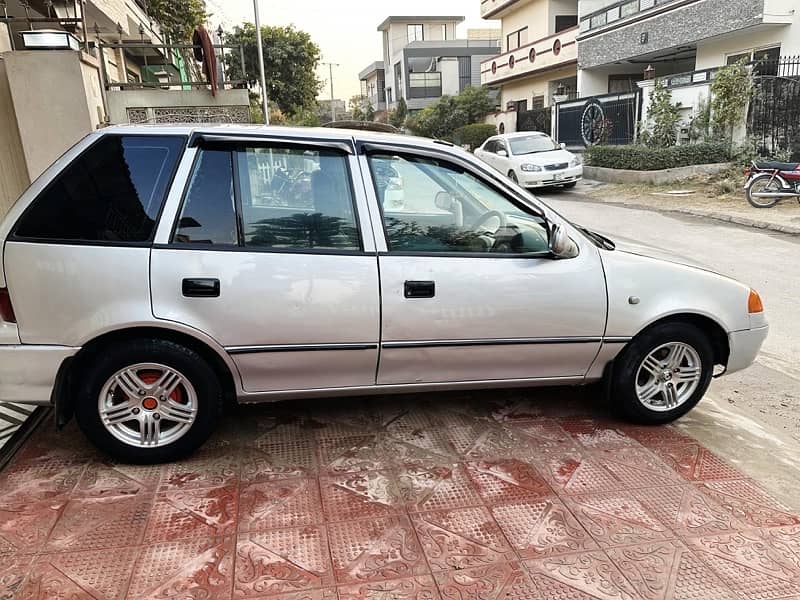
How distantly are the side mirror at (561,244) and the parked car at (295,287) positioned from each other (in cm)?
1

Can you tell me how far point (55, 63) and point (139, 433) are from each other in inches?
218

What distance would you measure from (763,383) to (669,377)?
1.42 m

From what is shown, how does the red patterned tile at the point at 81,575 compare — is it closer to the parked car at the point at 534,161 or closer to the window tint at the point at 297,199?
the window tint at the point at 297,199

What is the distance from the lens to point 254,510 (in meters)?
2.97

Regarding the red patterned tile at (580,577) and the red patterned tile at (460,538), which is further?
the red patterned tile at (460,538)

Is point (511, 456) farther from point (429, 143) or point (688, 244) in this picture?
point (688, 244)

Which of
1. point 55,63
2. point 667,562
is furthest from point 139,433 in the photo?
point 55,63

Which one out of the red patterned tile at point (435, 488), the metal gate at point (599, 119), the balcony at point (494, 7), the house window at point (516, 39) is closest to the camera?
the red patterned tile at point (435, 488)

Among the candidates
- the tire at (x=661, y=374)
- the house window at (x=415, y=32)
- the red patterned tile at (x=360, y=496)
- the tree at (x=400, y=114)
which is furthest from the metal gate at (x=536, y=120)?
the house window at (x=415, y=32)

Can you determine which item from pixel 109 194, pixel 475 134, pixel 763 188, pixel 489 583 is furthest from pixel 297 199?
pixel 475 134

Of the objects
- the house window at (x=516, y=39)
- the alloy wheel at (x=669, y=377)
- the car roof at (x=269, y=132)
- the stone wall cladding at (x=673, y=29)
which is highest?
the house window at (x=516, y=39)

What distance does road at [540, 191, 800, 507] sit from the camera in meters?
3.51

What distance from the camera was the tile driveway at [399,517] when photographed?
2.51m

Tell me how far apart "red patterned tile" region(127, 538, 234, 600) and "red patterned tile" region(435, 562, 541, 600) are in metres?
0.89
